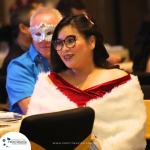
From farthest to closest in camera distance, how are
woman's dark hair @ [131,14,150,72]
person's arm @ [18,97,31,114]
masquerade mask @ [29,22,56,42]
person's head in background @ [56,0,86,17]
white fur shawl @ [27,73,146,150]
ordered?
person's head in background @ [56,0,86,17] < woman's dark hair @ [131,14,150,72] < masquerade mask @ [29,22,56,42] < person's arm @ [18,97,31,114] < white fur shawl @ [27,73,146,150]

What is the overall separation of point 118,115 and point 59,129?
1.70 ft

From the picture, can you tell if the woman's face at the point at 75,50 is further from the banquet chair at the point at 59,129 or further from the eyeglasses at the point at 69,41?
the banquet chair at the point at 59,129

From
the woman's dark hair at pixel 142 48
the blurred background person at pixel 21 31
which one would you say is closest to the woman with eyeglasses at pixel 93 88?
the blurred background person at pixel 21 31

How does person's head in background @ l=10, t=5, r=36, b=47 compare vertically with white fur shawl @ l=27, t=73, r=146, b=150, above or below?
above

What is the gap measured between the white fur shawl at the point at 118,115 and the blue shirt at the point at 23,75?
17.6 inches

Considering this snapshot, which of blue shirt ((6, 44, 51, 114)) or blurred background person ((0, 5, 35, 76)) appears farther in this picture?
blurred background person ((0, 5, 35, 76))

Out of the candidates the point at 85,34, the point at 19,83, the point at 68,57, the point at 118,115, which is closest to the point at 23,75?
the point at 19,83

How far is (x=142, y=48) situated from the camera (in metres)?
3.18

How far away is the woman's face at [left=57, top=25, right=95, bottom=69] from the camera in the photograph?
1731 mm

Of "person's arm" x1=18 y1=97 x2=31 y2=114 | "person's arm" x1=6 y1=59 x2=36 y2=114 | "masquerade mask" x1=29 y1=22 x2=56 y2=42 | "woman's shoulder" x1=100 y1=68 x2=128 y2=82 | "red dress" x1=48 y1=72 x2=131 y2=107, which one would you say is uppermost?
"masquerade mask" x1=29 y1=22 x2=56 y2=42

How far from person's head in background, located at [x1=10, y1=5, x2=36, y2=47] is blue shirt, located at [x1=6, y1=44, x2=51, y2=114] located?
633mm

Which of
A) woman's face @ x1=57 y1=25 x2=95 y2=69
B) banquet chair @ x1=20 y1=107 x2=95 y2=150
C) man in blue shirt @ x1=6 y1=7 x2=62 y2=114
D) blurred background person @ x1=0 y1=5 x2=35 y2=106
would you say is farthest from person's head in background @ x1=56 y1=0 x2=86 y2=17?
banquet chair @ x1=20 y1=107 x2=95 y2=150

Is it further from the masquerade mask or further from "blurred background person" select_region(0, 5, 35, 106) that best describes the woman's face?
"blurred background person" select_region(0, 5, 35, 106)

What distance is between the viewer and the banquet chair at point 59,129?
3.76ft
